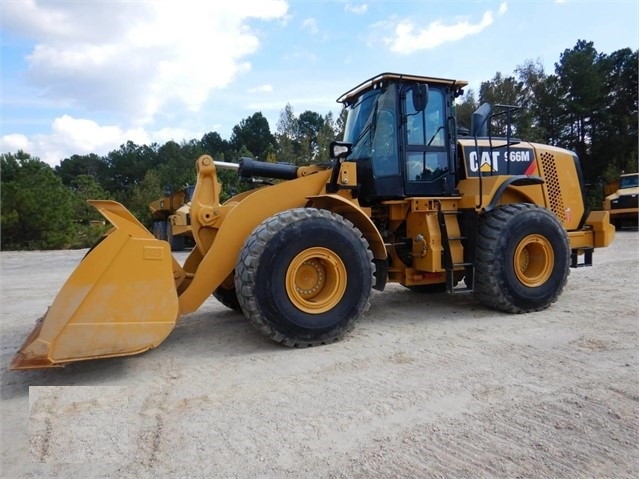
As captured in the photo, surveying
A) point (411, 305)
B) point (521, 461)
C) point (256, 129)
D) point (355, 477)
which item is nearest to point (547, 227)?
point (411, 305)

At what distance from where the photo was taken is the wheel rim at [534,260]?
567 cm

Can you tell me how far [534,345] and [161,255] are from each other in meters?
3.43

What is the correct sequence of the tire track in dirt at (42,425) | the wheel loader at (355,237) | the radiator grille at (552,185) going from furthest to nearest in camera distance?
the radiator grille at (552,185), the wheel loader at (355,237), the tire track in dirt at (42,425)

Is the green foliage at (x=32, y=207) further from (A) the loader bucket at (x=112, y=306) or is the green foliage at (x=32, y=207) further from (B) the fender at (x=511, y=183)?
(B) the fender at (x=511, y=183)

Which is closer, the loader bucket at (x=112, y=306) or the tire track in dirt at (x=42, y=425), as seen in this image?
the tire track in dirt at (x=42, y=425)

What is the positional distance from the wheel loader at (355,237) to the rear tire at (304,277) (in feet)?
0.04

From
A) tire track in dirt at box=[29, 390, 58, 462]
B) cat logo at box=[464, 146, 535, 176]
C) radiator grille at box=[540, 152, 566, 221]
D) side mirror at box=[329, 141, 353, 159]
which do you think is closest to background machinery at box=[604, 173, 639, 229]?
radiator grille at box=[540, 152, 566, 221]

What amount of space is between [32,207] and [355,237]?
19443 mm

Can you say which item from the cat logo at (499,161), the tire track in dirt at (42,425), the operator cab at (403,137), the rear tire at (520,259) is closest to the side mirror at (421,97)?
the operator cab at (403,137)

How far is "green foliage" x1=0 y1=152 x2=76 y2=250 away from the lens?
1938 cm

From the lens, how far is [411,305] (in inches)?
248

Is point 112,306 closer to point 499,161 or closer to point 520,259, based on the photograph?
point 520,259

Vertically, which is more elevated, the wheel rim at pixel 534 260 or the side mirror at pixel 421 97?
the side mirror at pixel 421 97

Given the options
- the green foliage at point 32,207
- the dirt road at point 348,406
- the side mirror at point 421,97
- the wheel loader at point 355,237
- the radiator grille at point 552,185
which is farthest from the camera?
the green foliage at point 32,207
